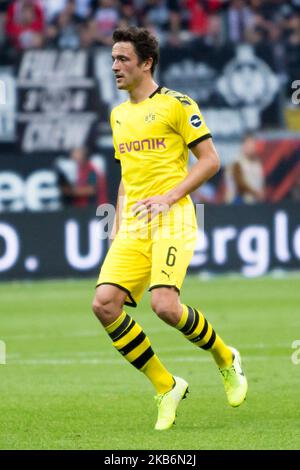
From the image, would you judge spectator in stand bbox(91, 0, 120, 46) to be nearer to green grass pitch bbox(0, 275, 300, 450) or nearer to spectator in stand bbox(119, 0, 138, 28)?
spectator in stand bbox(119, 0, 138, 28)

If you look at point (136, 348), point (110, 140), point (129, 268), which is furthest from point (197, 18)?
point (136, 348)

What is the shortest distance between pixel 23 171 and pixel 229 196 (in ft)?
10.6

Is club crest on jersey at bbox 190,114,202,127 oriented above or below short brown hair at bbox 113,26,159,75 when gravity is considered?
below

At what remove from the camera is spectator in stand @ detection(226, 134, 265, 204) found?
20.3 meters

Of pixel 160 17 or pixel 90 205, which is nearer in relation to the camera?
pixel 90 205

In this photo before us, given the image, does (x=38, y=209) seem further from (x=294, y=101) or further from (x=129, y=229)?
(x=129, y=229)

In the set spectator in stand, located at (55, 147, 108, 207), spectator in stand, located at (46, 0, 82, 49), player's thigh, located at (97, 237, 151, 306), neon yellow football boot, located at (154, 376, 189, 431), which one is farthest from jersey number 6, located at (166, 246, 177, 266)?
spectator in stand, located at (46, 0, 82, 49)

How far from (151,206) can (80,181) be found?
12.0 m

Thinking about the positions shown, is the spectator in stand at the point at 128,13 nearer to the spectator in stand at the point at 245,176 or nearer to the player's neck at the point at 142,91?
the spectator in stand at the point at 245,176

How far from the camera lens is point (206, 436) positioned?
24.4 ft

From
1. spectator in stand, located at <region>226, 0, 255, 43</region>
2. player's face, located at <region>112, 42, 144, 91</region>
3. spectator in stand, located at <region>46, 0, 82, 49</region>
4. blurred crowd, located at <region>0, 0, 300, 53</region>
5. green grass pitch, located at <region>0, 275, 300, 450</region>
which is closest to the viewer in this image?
green grass pitch, located at <region>0, 275, 300, 450</region>

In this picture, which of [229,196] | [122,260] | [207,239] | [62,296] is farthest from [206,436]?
[229,196]

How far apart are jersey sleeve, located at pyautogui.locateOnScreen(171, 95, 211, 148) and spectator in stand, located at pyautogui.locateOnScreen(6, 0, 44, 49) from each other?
14.1 m

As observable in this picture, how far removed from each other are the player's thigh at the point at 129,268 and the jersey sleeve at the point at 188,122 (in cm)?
70
